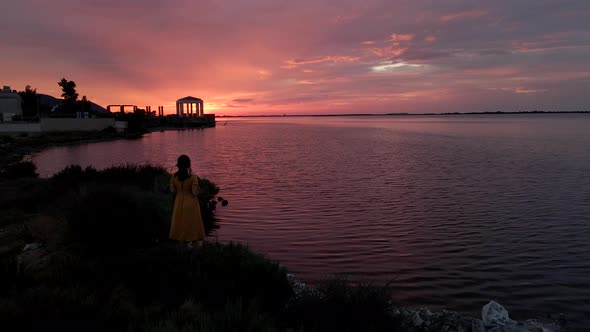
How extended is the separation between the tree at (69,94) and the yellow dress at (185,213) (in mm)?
90440

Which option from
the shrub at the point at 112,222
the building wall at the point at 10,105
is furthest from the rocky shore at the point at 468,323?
the building wall at the point at 10,105

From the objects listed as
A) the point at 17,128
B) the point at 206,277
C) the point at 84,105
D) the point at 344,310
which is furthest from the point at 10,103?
the point at 344,310

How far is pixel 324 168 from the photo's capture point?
2872cm

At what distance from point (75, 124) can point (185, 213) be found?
68.1 m

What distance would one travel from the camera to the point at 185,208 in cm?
767

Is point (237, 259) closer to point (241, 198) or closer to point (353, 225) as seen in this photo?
point (353, 225)

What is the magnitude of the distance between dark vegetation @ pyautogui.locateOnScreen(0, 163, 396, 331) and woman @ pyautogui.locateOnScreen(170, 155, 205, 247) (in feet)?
1.01

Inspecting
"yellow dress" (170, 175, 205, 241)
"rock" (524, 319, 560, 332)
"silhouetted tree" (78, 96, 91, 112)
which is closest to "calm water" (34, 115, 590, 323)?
"rock" (524, 319, 560, 332)

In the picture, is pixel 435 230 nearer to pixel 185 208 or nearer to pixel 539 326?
pixel 539 326

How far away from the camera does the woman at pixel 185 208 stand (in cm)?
760

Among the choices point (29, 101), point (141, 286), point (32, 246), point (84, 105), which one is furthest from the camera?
point (84, 105)

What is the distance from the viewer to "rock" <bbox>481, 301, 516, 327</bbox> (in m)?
6.16

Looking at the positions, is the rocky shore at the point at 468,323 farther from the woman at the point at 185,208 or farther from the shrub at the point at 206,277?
the woman at the point at 185,208

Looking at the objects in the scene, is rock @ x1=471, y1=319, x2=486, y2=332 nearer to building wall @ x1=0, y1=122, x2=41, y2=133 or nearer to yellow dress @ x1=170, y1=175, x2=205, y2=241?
yellow dress @ x1=170, y1=175, x2=205, y2=241
